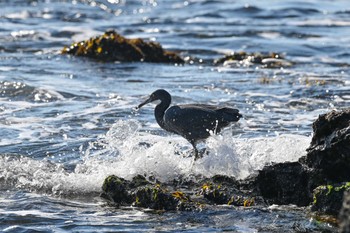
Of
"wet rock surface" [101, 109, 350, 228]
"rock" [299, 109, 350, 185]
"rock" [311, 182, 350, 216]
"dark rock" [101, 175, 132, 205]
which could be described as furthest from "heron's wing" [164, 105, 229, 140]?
"rock" [311, 182, 350, 216]

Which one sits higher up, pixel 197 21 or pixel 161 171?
pixel 197 21

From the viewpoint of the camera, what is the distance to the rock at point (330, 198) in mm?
6035

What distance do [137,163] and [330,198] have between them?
225cm

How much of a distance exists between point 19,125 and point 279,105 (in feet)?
12.4

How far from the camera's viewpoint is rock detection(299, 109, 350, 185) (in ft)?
20.3

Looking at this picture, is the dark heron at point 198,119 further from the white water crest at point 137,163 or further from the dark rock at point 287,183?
the dark rock at point 287,183

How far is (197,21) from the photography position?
2191 cm

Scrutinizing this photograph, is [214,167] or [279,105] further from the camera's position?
[279,105]

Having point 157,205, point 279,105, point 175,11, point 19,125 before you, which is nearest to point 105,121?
point 19,125

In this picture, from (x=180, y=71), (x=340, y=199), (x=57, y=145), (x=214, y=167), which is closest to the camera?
(x=340, y=199)

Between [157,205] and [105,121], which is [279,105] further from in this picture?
[157,205]

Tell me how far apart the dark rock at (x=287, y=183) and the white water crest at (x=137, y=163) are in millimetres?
849

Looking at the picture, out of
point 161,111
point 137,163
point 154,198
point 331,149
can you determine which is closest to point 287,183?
point 331,149

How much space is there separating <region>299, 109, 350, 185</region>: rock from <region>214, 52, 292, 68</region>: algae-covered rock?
8.78 meters
